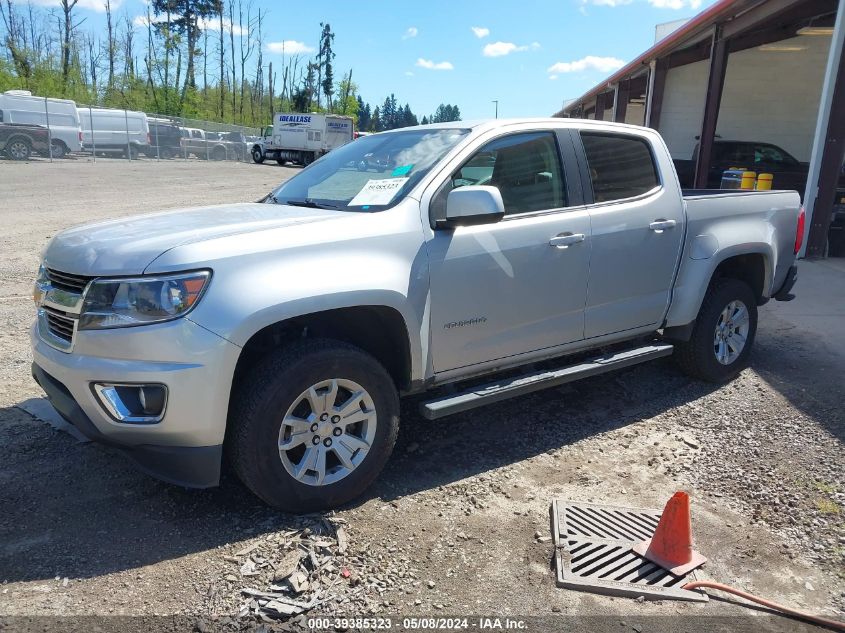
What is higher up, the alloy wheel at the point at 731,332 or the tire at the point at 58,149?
the tire at the point at 58,149

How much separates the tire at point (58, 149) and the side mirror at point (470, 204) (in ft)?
103

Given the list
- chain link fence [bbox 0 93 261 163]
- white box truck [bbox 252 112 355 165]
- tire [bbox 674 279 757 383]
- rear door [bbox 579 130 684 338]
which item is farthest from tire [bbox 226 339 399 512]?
white box truck [bbox 252 112 355 165]

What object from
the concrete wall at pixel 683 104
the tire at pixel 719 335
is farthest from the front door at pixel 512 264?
the concrete wall at pixel 683 104

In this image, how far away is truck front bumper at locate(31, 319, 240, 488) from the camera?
2721mm

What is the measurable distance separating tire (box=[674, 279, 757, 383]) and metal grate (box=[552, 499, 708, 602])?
6.48 ft

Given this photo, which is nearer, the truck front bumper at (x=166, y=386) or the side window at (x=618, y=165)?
the truck front bumper at (x=166, y=386)

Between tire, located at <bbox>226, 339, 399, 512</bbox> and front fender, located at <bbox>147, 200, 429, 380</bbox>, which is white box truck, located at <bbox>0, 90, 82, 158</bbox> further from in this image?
tire, located at <bbox>226, 339, 399, 512</bbox>

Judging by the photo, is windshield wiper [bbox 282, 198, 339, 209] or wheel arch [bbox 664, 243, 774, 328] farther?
wheel arch [bbox 664, 243, 774, 328]

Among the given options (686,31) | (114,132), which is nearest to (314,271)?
(686,31)

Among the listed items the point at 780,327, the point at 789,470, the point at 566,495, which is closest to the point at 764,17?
the point at 780,327

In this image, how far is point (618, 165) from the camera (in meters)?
4.46

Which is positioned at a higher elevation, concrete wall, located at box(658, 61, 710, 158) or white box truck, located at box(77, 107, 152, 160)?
concrete wall, located at box(658, 61, 710, 158)

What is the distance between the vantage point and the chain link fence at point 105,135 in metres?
27.6

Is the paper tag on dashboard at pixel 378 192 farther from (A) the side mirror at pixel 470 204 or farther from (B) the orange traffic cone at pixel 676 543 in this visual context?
(B) the orange traffic cone at pixel 676 543
